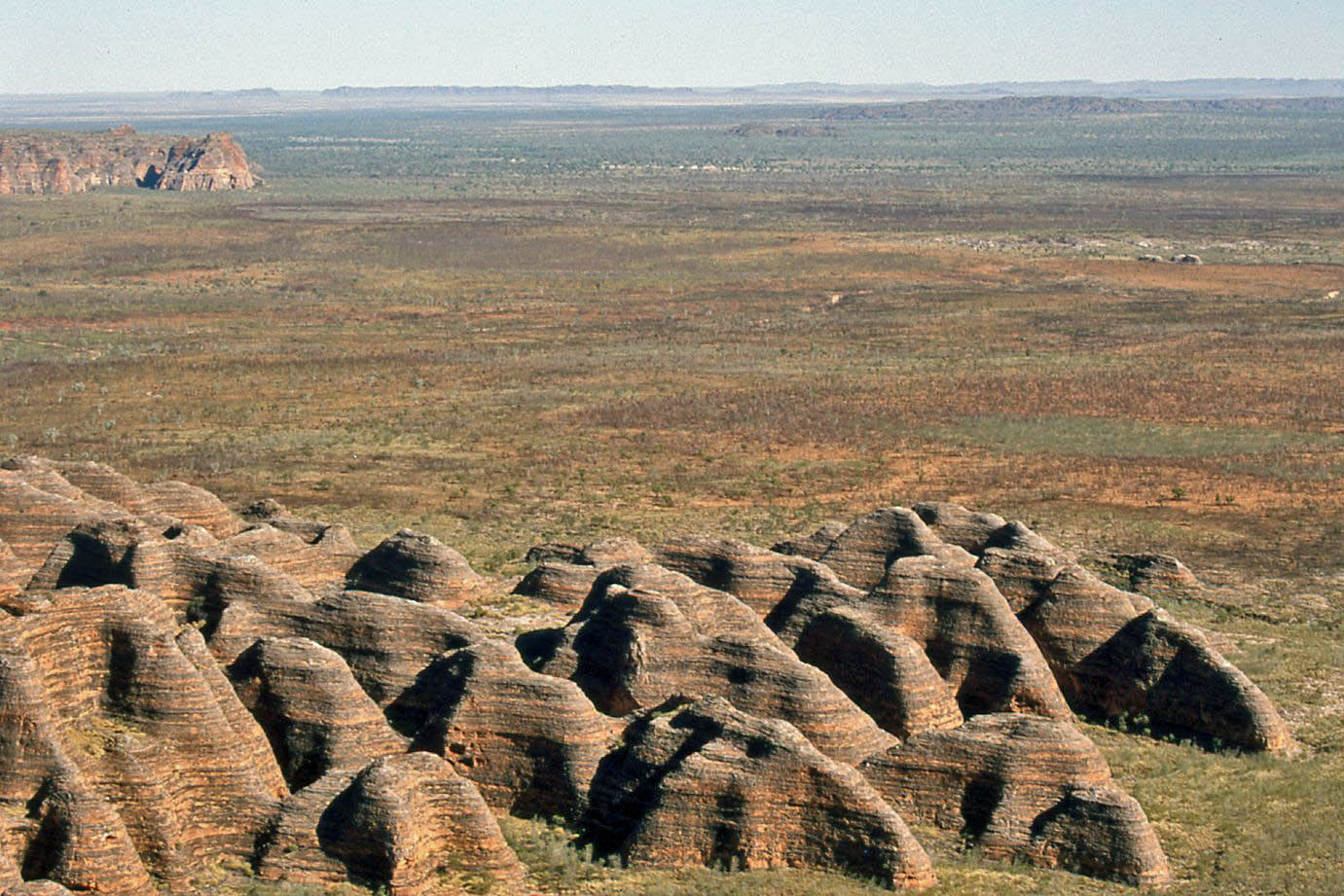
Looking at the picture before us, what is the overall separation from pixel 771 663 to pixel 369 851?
6391mm

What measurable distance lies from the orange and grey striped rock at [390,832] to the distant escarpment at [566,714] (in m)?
0.03

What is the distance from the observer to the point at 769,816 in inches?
793

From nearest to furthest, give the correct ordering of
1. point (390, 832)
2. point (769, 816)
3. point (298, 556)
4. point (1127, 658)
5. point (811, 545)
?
point (390, 832) → point (769, 816) → point (1127, 658) → point (298, 556) → point (811, 545)

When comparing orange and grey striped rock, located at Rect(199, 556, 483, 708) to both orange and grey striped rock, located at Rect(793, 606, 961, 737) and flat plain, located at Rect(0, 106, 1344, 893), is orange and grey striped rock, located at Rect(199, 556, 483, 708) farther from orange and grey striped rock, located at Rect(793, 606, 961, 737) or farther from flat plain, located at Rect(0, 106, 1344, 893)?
orange and grey striped rock, located at Rect(793, 606, 961, 737)

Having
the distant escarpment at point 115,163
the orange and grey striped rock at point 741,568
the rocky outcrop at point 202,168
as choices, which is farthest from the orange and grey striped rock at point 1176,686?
the rocky outcrop at point 202,168

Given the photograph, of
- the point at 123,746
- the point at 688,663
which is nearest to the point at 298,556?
the point at 688,663

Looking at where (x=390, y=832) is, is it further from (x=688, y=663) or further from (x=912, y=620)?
(x=912, y=620)

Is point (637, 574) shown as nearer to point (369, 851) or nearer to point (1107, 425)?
point (369, 851)

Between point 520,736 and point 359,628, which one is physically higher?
point 359,628

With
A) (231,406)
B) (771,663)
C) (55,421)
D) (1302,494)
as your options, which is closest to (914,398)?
(1302,494)

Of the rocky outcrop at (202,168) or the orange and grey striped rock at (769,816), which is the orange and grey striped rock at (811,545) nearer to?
the orange and grey striped rock at (769,816)

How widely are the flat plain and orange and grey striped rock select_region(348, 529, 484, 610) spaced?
5.12 metres

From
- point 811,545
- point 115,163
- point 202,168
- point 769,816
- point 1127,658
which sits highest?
point 769,816

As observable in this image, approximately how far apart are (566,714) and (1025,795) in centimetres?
595
